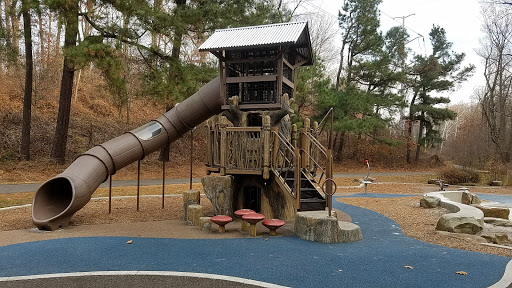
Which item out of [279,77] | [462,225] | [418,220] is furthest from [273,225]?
[418,220]

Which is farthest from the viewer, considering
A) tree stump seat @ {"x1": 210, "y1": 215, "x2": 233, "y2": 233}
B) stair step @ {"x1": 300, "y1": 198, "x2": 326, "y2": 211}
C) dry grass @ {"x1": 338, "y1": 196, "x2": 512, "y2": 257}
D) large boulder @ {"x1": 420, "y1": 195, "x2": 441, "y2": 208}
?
large boulder @ {"x1": 420, "y1": 195, "x2": 441, "y2": 208}

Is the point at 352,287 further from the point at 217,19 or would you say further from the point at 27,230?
the point at 217,19

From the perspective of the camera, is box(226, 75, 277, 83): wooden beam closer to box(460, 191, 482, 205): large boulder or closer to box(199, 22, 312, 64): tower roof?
box(199, 22, 312, 64): tower roof

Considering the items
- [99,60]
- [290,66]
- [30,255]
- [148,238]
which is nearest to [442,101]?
[290,66]

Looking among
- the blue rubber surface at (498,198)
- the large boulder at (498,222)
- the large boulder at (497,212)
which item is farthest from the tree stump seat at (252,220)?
the blue rubber surface at (498,198)

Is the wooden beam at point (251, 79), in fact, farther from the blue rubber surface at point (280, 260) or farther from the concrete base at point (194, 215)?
the blue rubber surface at point (280, 260)

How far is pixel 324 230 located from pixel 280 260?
5.23ft

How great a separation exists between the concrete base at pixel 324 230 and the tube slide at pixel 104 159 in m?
4.46

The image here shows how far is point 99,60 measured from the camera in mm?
14188

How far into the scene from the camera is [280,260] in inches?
235

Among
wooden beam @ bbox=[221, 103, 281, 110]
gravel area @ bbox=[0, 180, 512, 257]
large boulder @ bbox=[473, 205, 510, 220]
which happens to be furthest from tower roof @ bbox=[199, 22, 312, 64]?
large boulder @ bbox=[473, 205, 510, 220]

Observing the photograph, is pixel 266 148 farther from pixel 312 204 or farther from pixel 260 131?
pixel 312 204

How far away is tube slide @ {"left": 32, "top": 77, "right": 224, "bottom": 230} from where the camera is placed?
27.1ft

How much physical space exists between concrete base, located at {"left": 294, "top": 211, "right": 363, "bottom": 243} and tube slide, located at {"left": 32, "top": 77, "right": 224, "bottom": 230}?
4.46m
